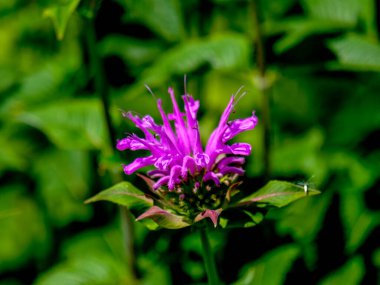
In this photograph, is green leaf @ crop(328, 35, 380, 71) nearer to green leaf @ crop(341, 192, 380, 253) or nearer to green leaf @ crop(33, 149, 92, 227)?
green leaf @ crop(341, 192, 380, 253)

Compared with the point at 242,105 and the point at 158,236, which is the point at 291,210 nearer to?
the point at 158,236

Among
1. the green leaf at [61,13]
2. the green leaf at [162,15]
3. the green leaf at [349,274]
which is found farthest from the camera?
the green leaf at [162,15]

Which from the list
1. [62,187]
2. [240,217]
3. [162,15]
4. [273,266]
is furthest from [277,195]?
[62,187]

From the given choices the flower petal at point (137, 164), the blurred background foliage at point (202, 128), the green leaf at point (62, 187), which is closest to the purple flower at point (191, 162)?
the flower petal at point (137, 164)

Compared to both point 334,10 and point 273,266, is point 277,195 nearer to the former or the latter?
point 273,266

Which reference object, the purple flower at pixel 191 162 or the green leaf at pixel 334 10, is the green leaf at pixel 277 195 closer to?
the purple flower at pixel 191 162
